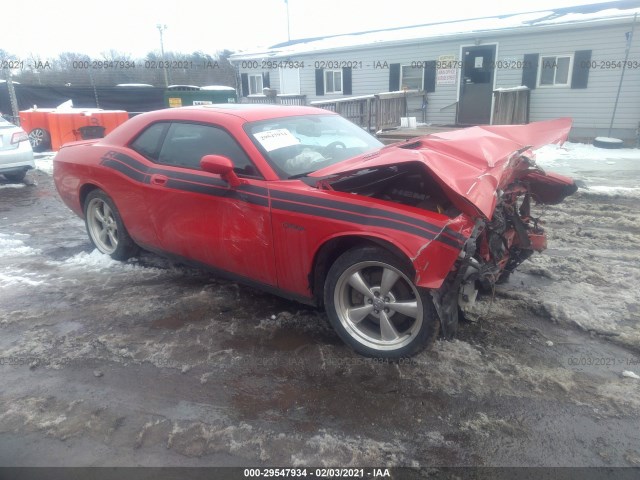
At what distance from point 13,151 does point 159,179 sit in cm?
664

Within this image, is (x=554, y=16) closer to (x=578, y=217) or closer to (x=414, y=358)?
(x=578, y=217)

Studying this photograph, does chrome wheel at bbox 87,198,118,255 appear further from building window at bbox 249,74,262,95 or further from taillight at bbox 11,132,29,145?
building window at bbox 249,74,262,95

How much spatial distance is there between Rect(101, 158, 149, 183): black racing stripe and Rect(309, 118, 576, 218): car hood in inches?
66.9

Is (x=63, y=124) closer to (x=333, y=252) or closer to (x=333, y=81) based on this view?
(x=333, y=81)

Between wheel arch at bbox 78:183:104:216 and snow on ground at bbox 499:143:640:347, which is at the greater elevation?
wheel arch at bbox 78:183:104:216

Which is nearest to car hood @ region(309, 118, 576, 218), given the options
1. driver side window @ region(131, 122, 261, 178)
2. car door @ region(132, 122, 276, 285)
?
car door @ region(132, 122, 276, 285)

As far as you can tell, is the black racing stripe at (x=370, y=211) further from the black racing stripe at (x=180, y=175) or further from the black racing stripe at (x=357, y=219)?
the black racing stripe at (x=180, y=175)

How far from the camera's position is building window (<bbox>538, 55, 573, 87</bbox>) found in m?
13.1

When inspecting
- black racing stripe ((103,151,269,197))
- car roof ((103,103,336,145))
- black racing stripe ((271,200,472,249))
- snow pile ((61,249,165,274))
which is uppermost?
car roof ((103,103,336,145))

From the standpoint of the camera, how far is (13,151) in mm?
8953

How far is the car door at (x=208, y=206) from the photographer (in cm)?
345

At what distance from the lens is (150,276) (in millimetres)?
4652

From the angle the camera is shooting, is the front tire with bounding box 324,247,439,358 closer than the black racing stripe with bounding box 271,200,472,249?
No

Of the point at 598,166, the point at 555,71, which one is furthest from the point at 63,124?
the point at 555,71
